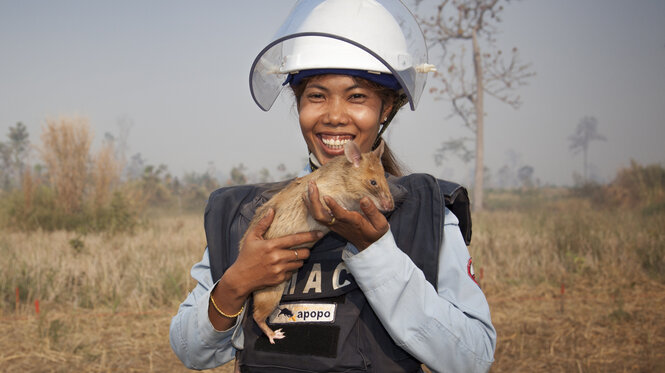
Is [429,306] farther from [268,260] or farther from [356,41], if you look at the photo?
[356,41]

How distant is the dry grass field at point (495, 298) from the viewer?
580cm

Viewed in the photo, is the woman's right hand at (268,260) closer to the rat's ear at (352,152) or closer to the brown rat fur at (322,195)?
the brown rat fur at (322,195)

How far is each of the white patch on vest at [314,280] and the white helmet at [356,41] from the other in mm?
881

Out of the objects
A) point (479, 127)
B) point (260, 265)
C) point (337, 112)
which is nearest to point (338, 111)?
point (337, 112)

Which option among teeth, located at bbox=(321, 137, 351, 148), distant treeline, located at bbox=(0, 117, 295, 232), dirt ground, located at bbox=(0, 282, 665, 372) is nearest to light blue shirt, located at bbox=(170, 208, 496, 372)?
teeth, located at bbox=(321, 137, 351, 148)

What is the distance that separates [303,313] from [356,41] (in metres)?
1.17

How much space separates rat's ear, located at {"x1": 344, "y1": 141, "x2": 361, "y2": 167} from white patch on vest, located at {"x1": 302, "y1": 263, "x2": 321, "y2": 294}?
1.64 ft

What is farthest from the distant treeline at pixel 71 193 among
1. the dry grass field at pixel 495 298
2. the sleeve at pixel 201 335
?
the sleeve at pixel 201 335

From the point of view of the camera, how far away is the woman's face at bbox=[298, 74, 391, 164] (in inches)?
87.3

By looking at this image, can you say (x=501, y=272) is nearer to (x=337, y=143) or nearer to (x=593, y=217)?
(x=593, y=217)

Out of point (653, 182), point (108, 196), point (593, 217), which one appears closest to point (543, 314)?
point (593, 217)

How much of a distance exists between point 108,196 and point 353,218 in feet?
51.0

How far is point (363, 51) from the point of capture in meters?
2.13

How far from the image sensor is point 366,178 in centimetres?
221
